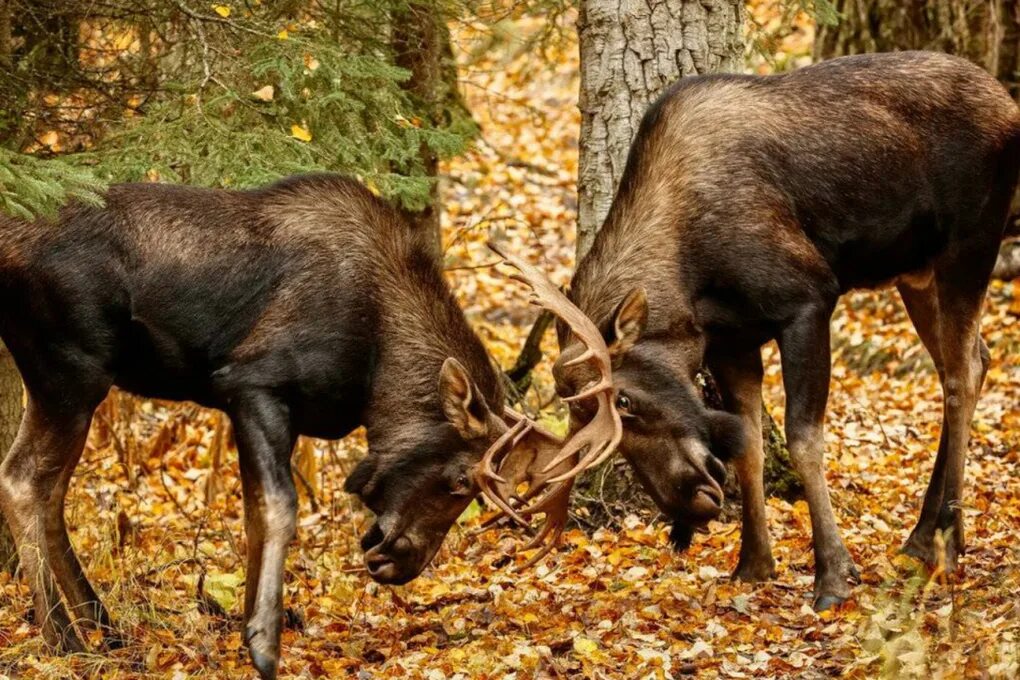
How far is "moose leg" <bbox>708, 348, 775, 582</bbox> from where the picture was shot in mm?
7848

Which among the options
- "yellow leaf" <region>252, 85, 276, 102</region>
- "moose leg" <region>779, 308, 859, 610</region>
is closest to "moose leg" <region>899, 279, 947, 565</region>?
"moose leg" <region>779, 308, 859, 610</region>

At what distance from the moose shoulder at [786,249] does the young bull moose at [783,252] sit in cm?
1

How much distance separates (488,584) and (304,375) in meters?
1.90

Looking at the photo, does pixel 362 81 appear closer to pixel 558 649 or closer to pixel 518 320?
pixel 558 649

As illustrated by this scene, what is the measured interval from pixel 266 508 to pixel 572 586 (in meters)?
2.00

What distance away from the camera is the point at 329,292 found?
7.25 metres

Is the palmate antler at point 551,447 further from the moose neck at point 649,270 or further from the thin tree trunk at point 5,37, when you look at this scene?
the thin tree trunk at point 5,37

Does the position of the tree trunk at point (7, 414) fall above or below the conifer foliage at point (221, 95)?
below

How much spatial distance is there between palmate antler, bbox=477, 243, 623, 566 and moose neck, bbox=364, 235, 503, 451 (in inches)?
13.8

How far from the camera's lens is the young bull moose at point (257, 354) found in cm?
692

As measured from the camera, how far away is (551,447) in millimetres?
7254

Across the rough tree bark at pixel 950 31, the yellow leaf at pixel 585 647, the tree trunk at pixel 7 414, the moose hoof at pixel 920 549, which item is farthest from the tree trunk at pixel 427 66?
the rough tree bark at pixel 950 31

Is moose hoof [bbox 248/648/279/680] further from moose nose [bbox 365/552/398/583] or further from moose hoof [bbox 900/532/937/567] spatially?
moose hoof [bbox 900/532/937/567]

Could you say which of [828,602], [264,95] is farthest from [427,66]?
[828,602]
